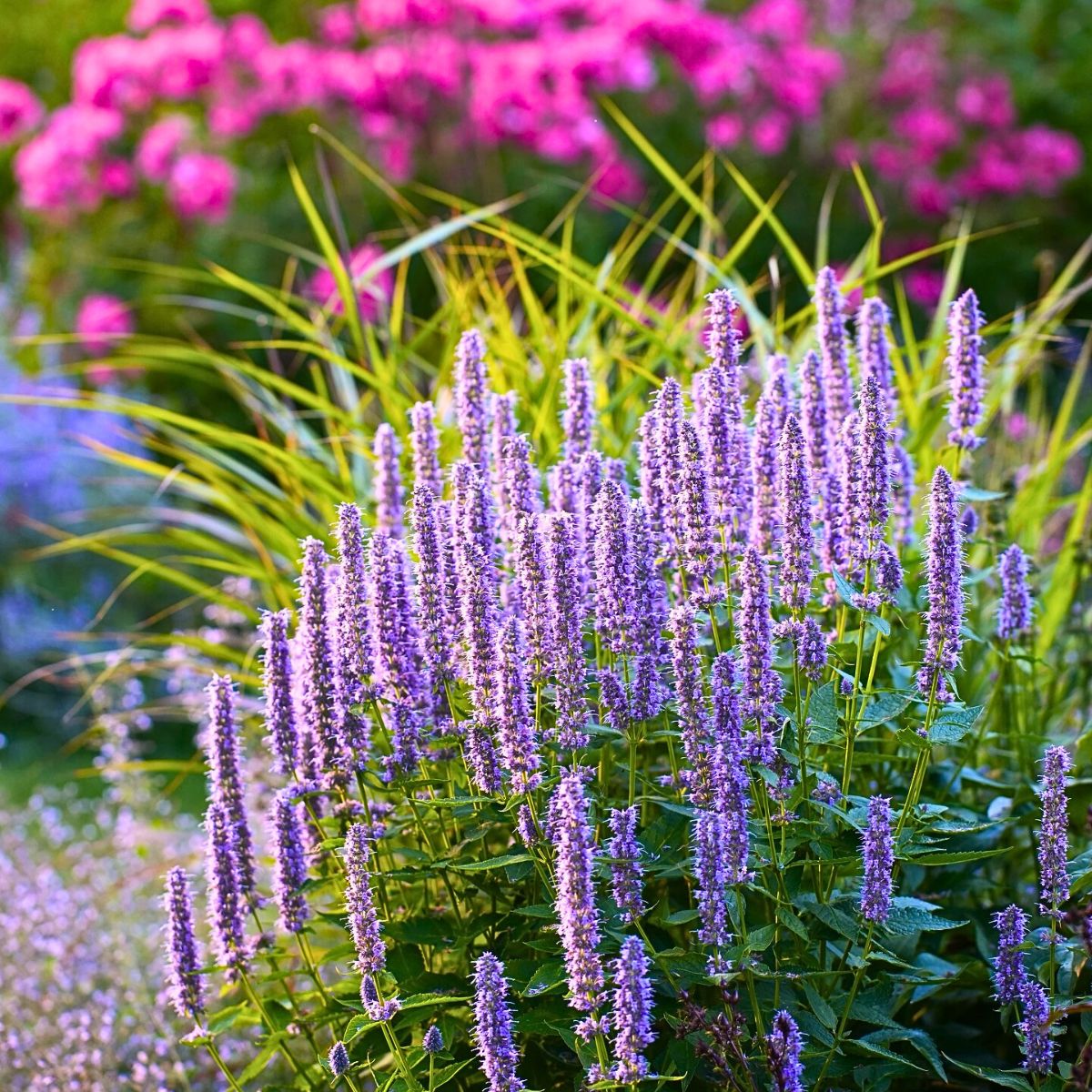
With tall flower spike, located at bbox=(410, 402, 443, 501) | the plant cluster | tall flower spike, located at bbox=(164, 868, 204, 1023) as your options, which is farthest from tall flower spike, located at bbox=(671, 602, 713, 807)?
tall flower spike, located at bbox=(164, 868, 204, 1023)

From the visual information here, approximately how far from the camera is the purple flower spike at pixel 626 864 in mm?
2262

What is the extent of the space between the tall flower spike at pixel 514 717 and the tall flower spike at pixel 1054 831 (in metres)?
0.76

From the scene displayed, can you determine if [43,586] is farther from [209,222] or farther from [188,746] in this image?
[209,222]

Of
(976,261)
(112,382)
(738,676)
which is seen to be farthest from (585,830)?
(976,261)

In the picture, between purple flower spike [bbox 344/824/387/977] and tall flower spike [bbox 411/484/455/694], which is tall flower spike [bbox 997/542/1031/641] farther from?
purple flower spike [bbox 344/824/387/977]

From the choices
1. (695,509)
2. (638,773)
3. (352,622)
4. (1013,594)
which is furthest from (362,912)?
(1013,594)

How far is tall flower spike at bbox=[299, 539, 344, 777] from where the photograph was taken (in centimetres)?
255

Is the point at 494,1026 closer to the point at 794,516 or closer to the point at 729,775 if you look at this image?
the point at 729,775

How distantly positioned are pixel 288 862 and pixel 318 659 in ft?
1.15

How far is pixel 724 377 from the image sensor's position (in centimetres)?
256

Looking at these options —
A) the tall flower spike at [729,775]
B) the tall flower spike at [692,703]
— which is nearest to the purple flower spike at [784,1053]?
the tall flower spike at [729,775]

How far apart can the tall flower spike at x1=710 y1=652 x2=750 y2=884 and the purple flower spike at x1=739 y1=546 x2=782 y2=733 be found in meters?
0.03

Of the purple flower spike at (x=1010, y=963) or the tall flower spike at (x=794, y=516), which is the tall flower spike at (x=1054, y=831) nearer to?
the purple flower spike at (x=1010, y=963)

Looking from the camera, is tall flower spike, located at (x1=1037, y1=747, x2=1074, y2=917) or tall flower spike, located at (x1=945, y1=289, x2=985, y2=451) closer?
tall flower spike, located at (x1=1037, y1=747, x2=1074, y2=917)
